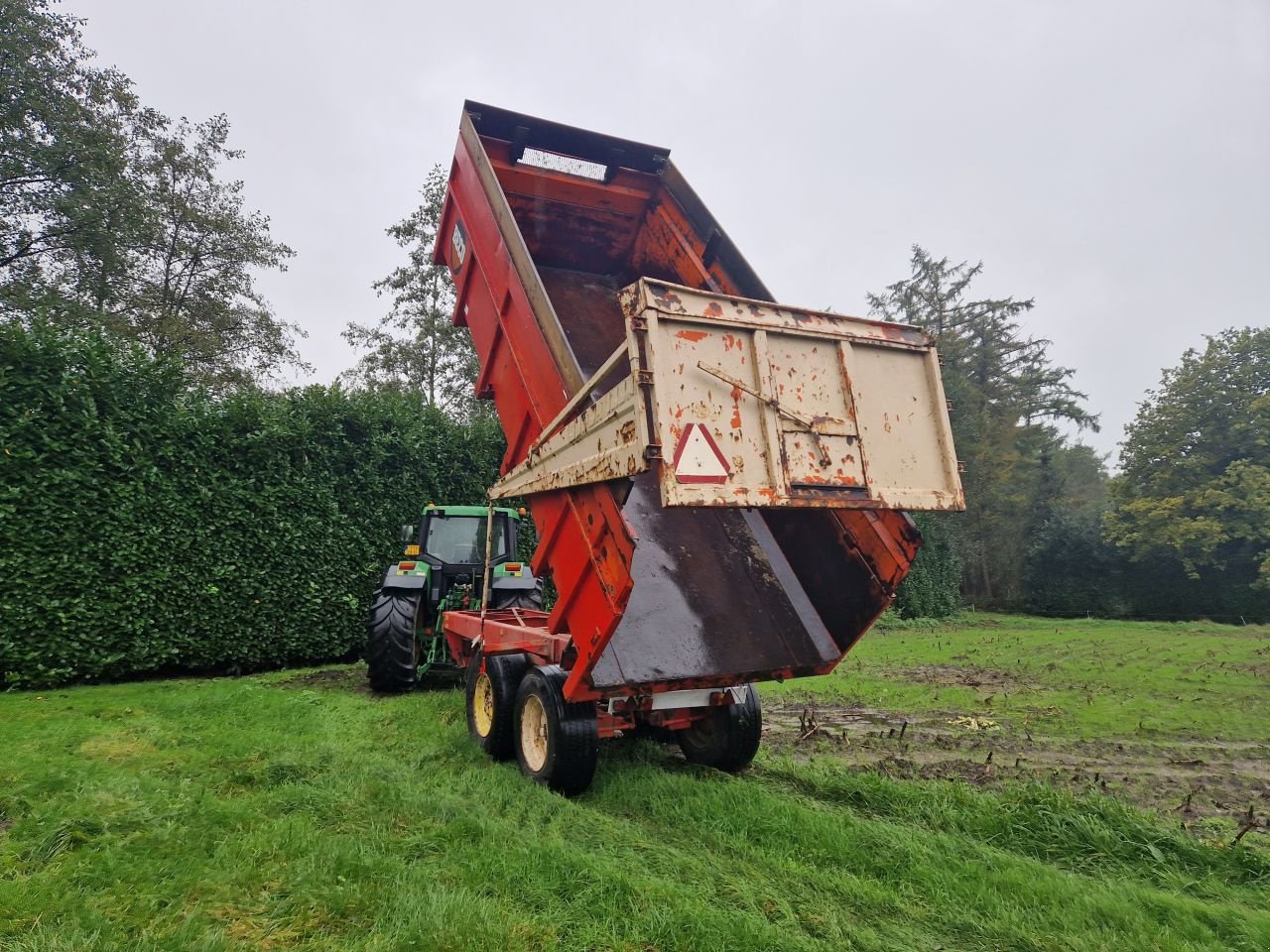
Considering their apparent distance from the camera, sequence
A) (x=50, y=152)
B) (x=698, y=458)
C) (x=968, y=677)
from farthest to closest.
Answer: (x=50, y=152) < (x=968, y=677) < (x=698, y=458)

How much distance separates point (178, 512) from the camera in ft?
24.5

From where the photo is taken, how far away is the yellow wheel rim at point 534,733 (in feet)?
12.3

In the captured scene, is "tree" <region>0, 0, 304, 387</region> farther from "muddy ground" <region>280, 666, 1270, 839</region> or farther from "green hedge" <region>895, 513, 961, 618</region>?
"green hedge" <region>895, 513, 961, 618</region>

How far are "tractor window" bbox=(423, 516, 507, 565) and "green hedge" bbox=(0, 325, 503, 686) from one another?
1.96 meters

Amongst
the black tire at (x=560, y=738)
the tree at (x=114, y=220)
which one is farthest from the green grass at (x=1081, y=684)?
the tree at (x=114, y=220)

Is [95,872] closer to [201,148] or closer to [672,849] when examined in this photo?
[672,849]

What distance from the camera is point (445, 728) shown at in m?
5.10

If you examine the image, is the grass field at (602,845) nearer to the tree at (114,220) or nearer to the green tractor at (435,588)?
the green tractor at (435,588)

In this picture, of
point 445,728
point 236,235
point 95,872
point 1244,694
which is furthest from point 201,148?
point 1244,694

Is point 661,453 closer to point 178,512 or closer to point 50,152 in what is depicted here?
point 178,512

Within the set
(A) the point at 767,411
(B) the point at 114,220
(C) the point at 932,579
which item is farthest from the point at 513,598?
(C) the point at 932,579

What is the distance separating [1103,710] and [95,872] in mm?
7037

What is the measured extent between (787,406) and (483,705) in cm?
301

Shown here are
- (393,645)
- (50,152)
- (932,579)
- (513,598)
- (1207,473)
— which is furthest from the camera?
(1207,473)
